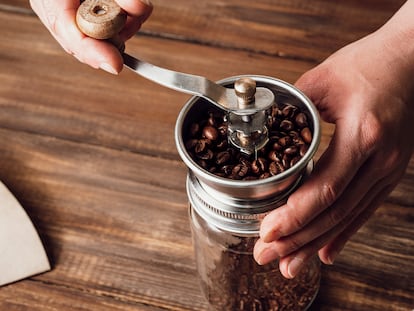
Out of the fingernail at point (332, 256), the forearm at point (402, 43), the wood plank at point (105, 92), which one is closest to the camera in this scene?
the forearm at point (402, 43)

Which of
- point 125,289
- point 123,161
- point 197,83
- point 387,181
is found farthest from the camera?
point 123,161

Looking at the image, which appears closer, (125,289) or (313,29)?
(125,289)

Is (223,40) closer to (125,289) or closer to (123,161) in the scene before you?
(123,161)

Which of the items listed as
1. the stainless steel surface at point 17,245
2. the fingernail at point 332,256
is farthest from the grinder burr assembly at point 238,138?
the stainless steel surface at point 17,245

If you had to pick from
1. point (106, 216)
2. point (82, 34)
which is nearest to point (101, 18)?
point (82, 34)

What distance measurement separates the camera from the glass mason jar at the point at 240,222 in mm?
698

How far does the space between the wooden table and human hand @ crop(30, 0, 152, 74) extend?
0.32 metres

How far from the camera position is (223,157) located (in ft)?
2.37

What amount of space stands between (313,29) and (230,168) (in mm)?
553

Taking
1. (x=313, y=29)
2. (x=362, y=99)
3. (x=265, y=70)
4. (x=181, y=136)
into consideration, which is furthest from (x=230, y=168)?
(x=313, y=29)

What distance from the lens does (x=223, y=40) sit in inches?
47.0

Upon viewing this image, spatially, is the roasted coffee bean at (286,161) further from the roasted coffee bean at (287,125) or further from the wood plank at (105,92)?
the wood plank at (105,92)

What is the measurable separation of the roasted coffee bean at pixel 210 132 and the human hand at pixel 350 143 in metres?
0.10

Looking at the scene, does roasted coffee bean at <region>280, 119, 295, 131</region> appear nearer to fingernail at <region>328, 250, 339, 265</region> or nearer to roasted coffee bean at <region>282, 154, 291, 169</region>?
roasted coffee bean at <region>282, 154, 291, 169</region>
